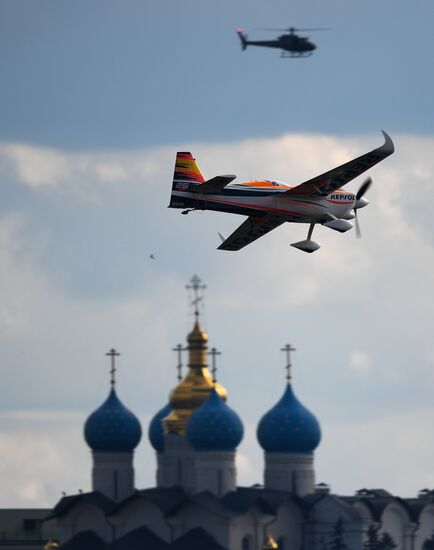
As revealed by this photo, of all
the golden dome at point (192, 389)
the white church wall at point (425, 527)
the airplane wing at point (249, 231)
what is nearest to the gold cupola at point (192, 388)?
the golden dome at point (192, 389)

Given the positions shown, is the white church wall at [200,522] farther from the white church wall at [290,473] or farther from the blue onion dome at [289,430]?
the blue onion dome at [289,430]

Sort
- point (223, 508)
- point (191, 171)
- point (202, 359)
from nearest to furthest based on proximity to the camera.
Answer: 1. point (191, 171)
2. point (223, 508)
3. point (202, 359)

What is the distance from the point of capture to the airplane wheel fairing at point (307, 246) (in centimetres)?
6425

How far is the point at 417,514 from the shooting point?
134m

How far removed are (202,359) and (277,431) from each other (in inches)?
445

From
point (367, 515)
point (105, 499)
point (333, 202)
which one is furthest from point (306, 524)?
point (333, 202)

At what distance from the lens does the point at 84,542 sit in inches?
5202

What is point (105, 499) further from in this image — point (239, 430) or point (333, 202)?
point (333, 202)

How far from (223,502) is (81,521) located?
370 inches

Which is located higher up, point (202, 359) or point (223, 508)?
point (202, 359)

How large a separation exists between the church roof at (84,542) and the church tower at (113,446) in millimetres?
4646

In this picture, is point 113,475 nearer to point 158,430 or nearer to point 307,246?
point 158,430

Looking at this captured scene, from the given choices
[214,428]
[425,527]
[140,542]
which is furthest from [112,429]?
[425,527]

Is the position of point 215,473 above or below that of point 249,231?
above
